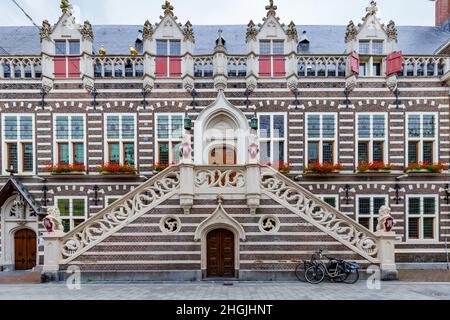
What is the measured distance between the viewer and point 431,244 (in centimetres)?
1343

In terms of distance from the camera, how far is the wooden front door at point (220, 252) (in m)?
10.4

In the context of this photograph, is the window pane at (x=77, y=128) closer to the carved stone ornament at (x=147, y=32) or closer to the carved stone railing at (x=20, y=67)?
the carved stone railing at (x=20, y=67)

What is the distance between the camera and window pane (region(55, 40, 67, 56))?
1404 centimetres

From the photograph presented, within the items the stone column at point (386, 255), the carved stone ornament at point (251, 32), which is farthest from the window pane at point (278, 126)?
the stone column at point (386, 255)

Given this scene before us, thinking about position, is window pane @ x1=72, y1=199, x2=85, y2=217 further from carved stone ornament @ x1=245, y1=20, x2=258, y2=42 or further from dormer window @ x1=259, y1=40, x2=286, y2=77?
carved stone ornament @ x1=245, y1=20, x2=258, y2=42

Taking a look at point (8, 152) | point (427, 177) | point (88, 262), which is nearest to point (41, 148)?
point (8, 152)

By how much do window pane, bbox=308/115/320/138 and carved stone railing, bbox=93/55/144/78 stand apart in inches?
368

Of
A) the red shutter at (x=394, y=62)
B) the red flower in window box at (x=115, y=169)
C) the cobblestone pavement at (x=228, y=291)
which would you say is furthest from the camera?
the red shutter at (x=394, y=62)

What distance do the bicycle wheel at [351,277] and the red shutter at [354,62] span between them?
9702mm

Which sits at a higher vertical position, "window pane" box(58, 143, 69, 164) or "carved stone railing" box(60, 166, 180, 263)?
"window pane" box(58, 143, 69, 164)

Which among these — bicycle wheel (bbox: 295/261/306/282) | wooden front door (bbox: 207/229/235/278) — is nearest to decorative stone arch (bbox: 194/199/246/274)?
wooden front door (bbox: 207/229/235/278)

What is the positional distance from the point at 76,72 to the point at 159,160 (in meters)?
6.38

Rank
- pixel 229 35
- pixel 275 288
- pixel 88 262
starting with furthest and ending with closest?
pixel 229 35, pixel 88 262, pixel 275 288
